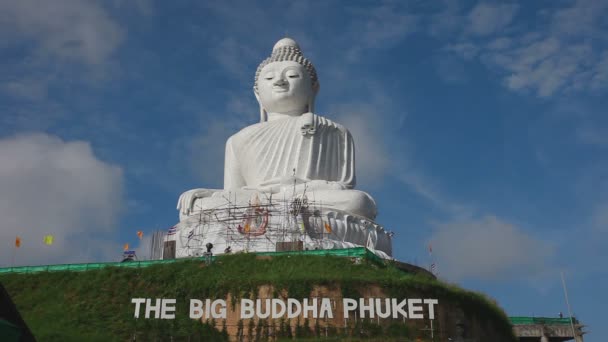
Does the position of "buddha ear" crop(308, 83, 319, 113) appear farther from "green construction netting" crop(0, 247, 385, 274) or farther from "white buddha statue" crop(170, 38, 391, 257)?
"green construction netting" crop(0, 247, 385, 274)

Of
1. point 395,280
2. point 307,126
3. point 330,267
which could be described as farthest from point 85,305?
point 307,126

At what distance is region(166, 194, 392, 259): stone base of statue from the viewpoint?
19.2 metres

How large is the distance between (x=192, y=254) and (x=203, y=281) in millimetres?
4397

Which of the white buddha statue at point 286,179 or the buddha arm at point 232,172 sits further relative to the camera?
the buddha arm at point 232,172

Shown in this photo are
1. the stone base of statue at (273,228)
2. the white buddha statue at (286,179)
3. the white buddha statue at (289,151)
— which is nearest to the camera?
the stone base of statue at (273,228)

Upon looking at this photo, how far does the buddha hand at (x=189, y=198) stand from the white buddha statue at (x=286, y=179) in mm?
31

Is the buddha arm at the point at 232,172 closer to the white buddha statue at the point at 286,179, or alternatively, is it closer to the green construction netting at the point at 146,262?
the white buddha statue at the point at 286,179

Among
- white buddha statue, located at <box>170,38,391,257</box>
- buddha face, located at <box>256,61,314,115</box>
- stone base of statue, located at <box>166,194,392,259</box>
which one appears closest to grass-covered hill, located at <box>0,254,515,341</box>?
stone base of statue, located at <box>166,194,392,259</box>

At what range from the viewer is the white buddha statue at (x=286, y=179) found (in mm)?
19594

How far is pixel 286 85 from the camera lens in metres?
24.6

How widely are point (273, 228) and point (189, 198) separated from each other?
10.9ft

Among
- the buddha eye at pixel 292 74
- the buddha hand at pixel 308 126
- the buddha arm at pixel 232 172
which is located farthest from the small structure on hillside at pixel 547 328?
the buddha eye at pixel 292 74

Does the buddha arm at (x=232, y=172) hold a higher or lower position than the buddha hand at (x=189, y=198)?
higher

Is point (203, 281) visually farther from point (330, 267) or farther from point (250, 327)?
point (330, 267)
